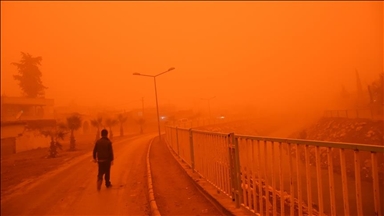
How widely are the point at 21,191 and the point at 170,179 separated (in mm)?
4849

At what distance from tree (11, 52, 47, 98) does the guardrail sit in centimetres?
488

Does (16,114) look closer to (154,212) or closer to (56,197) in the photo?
(56,197)

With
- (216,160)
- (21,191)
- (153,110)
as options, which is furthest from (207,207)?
(153,110)

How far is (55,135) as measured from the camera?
21.8 metres

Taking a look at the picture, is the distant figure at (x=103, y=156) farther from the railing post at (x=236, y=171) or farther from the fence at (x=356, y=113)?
the fence at (x=356, y=113)

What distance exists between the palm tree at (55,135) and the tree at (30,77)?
11.7 m

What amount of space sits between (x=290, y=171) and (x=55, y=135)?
21.5m

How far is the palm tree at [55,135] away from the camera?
783 inches

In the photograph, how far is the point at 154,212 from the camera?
614cm

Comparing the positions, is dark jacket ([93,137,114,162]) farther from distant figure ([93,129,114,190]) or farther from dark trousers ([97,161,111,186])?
dark trousers ([97,161,111,186])

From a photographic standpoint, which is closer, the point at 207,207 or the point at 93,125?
the point at 207,207

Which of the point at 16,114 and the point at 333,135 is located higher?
the point at 16,114

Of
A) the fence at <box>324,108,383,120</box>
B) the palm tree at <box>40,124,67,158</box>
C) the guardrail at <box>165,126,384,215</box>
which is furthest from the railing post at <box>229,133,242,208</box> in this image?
the palm tree at <box>40,124,67,158</box>

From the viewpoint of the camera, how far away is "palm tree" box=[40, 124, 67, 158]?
1988cm
